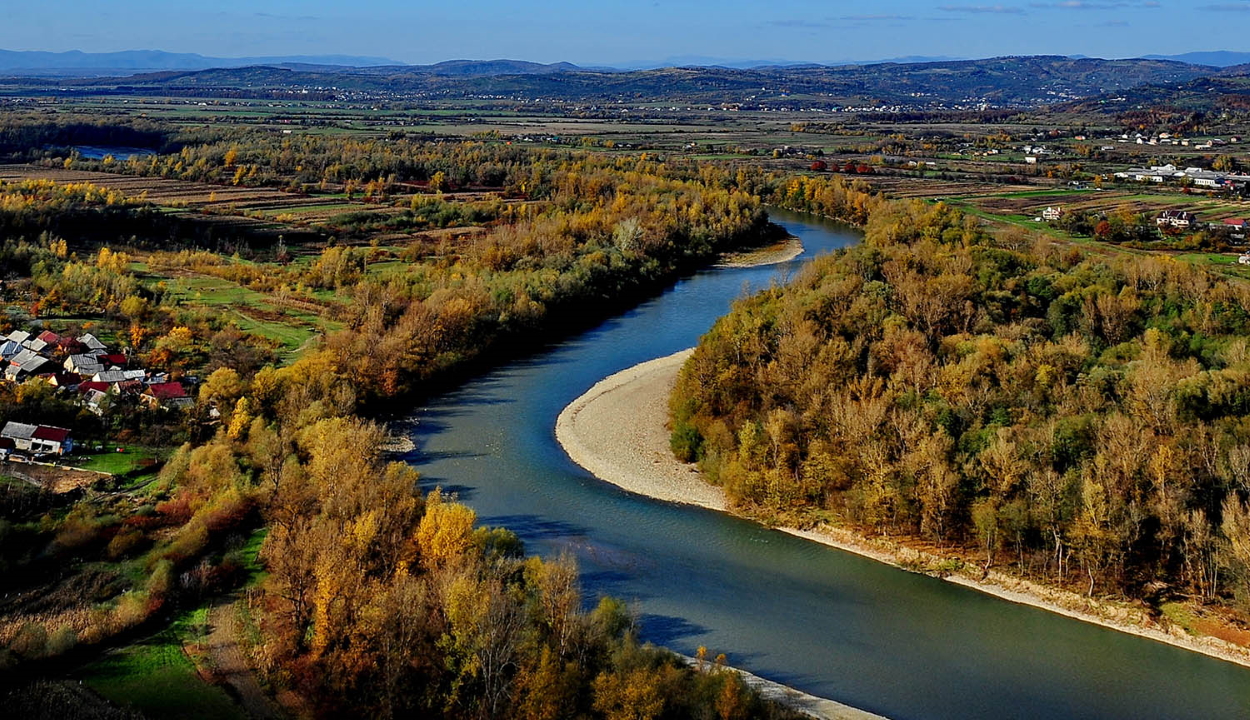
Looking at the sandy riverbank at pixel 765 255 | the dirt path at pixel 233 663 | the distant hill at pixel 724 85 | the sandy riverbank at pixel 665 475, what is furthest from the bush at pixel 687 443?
the distant hill at pixel 724 85

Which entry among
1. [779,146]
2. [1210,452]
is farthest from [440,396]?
[779,146]

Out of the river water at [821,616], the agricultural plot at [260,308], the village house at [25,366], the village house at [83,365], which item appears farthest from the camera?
the agricultural plot at [260,308]

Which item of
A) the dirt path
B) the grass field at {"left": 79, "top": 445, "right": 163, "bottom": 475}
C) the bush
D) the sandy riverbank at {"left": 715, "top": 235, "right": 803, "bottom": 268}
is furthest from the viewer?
the sandy riverbank at {"left": 715, "top": 235, "right": 803, "bottom": 268}

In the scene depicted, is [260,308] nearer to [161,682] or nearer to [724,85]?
[161,682]

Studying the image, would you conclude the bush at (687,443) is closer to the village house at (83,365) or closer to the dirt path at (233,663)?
the dirt path at (233,663)

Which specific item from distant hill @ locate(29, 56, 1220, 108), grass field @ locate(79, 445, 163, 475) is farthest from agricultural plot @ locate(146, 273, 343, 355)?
distant hill @ locate(29, 56, 1220, 108)

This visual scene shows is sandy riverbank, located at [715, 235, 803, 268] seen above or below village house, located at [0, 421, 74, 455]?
above

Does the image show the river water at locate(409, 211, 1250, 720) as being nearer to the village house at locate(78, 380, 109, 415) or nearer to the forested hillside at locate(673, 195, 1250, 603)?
the forested hillside at locate(673, 195, 1250, 603)
